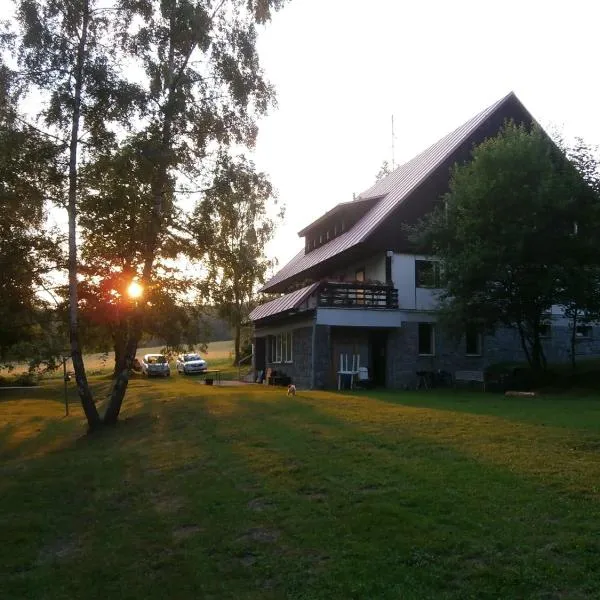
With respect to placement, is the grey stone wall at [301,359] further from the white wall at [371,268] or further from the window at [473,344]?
the window at [473,344]

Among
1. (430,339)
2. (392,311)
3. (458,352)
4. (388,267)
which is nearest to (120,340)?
(392,311)

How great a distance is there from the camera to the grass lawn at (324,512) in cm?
575

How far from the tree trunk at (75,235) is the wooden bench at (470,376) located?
14.6 meters

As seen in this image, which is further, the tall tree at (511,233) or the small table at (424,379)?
the small table at (424,379)

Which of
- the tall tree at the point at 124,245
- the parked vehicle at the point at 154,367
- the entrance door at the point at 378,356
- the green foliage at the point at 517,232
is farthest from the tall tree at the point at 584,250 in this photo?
the parked vehicle at the point at 154,367

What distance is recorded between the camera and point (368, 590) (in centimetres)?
548

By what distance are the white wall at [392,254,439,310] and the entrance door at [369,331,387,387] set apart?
168cm

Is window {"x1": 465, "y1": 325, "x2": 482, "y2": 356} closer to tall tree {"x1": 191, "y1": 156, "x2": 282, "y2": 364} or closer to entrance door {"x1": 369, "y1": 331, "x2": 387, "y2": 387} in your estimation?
entrance door {"x1": 369, "y1": 331, "x2": 387, "y2": 387}

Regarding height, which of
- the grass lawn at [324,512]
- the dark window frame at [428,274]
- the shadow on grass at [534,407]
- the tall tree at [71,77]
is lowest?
the grass lawn at [324,512]

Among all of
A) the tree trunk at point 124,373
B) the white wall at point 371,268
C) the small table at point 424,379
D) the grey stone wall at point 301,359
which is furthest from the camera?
the white wall at point 371,268

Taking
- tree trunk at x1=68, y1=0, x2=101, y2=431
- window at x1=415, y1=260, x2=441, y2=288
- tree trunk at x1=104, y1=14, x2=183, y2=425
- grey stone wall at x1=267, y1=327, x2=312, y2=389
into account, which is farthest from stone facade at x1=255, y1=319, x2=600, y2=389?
tree trunk at x1=68, y1=0, x2=101, y2=431

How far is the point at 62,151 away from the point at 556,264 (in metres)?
16.0

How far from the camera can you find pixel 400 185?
31688mm

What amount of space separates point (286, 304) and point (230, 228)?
9.31 metres
